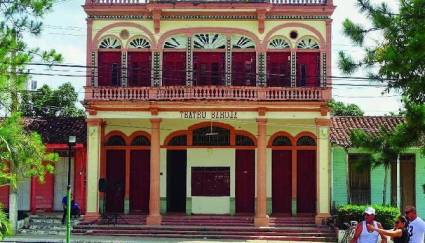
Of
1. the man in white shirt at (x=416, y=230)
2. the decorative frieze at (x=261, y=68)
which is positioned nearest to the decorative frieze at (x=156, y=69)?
the decorative frieze at (x=261, y=68)

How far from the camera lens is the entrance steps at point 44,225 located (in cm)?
2778

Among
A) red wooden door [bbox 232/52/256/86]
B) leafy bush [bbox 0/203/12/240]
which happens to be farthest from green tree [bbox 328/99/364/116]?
leafy bush [bbox 0/203/12/240]

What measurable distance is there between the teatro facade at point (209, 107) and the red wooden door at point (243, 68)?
4 cm

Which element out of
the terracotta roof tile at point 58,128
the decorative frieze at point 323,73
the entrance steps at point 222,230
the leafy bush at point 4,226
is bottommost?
the entrance steps at point 222,230

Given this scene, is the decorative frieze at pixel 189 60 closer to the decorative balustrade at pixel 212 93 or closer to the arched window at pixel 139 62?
the decorative balustrade at pixel 212 93

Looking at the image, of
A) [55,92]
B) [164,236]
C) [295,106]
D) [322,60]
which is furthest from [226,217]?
[55,92]

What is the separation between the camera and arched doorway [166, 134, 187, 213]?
30.5m

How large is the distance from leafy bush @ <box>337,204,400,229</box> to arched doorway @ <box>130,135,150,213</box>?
26.9 ft

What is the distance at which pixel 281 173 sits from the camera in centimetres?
3036

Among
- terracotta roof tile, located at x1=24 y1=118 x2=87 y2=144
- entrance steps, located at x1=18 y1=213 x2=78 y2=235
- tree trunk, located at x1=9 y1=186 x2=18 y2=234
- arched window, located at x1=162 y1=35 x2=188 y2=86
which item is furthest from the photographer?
terracotta roof tile, located at x1=24 y1=118 x2=87 y2=144

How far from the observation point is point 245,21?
2941 centimetres

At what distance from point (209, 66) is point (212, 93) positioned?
72.2 inches

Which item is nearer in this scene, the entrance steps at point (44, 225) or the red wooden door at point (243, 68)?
the entrance steps at point (44, 225)

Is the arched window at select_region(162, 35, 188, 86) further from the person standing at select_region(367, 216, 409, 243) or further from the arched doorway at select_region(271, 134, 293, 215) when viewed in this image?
the person standing at select_region(367, 216, 409, 243)
